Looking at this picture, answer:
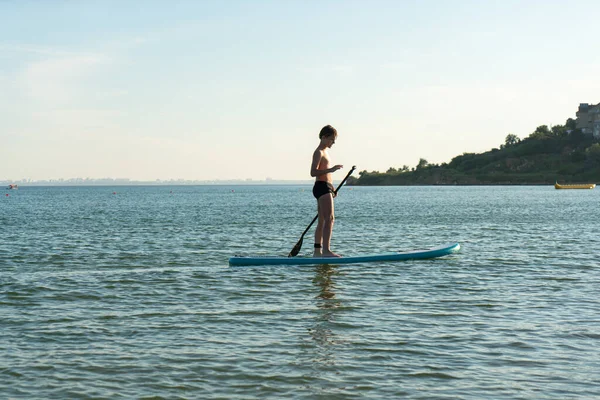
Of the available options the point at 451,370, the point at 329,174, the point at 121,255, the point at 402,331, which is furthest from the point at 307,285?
the point at 121,255

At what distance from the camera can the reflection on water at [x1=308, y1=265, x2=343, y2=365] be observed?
9117mm

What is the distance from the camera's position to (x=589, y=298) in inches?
523

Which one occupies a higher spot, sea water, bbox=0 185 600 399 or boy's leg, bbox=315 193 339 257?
boy's leg, bbox=315 193 339 257

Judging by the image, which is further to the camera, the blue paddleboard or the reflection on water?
the blue paddleboard

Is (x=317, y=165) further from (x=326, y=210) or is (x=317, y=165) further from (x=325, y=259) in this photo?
(x=325, y=259)

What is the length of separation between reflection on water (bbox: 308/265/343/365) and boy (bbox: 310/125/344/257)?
82 cm

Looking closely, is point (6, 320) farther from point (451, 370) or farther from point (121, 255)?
point (121, 255)

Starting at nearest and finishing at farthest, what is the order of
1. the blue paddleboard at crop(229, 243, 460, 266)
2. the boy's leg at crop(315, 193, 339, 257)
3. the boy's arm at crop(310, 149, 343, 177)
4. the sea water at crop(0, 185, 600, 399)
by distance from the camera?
the sea water at crop(0, 185, 600, 399), the boy's arm at crop(310, 149, 343, 177), the boy's leg at crop(315, 193, 339, 257), the blue paddleboard at crop(229, 243, 460, 266)

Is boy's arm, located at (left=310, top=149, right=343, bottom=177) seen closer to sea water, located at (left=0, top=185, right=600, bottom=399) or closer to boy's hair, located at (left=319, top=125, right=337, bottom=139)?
boy's hair, located at (left=319, top=125, right=337, bottom=139)

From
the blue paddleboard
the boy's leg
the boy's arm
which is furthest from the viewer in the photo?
the blue paddleboard

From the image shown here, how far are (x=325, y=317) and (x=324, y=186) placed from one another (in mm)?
5432

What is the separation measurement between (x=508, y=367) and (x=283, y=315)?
443 centimetres

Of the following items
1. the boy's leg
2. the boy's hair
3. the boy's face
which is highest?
the boy's hair

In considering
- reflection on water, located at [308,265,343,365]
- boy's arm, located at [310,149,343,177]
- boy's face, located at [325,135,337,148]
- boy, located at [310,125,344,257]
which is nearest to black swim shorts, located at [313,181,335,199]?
boy, located at [310,125,344,257]
